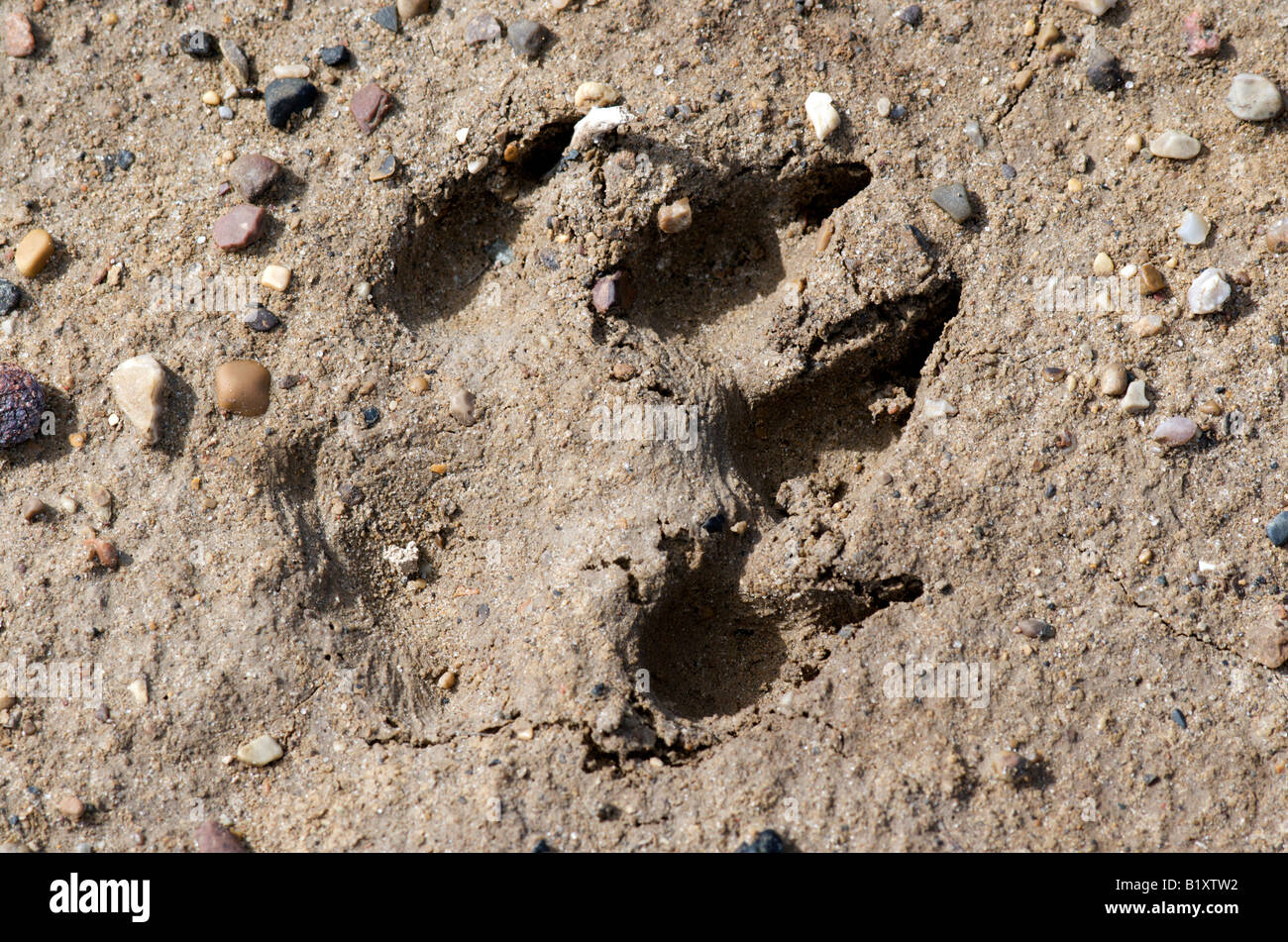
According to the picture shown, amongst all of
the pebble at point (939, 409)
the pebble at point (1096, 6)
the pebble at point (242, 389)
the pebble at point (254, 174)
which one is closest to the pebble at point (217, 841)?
the pebble at point (242, 389)

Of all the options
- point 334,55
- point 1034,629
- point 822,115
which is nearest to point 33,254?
point 334,55

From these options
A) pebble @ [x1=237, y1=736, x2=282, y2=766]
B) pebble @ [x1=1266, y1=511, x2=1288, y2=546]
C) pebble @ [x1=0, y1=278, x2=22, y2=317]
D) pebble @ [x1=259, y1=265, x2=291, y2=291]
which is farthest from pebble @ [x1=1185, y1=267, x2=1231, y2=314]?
pebble @ [x1=0, y1=278, x2=22, y2=317]

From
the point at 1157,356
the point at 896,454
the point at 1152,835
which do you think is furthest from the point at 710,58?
the point at 1152,835

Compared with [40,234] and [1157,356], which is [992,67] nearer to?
[1157,356]

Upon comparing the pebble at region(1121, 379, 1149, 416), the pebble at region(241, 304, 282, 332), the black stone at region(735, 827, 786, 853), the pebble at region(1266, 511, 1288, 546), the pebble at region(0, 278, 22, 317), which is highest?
the pebble at region(0, 278, 22, 317)

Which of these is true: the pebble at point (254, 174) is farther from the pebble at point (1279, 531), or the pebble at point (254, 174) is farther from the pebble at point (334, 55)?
the pebble at point (1279, 531)

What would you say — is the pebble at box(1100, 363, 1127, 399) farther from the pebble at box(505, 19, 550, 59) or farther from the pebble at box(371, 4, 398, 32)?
the pebble at box(371, 4, 398, 32)
